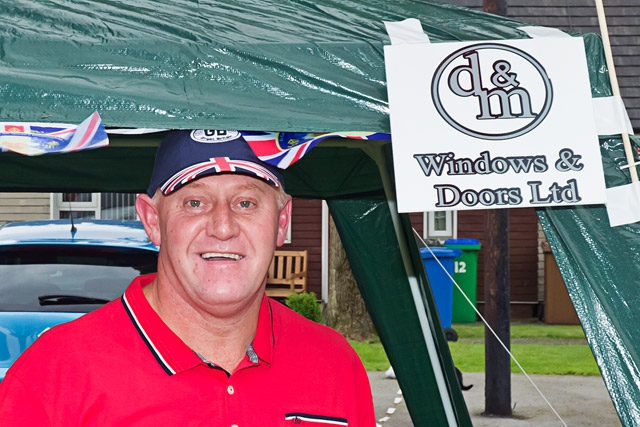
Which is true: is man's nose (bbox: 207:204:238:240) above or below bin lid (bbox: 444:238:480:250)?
below

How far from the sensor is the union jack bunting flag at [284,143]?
107 inches

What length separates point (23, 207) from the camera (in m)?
15.4

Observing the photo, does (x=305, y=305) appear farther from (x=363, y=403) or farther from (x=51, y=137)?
(x=51, y=137)

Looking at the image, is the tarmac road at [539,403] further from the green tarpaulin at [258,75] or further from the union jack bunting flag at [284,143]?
the union jack bunting flag at [284,143]

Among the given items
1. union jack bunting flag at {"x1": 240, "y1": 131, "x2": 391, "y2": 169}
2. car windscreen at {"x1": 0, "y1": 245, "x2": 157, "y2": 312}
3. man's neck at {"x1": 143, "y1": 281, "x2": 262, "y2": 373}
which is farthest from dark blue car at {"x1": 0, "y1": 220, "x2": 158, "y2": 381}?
man's neck at {"x1": 143, "y1": 281, "x2": 262, "y2": 373}

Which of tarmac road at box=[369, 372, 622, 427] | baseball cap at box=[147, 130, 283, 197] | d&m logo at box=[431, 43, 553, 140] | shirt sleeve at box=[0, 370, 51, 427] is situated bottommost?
tarmac road at box=[369, 372, 622, 427]

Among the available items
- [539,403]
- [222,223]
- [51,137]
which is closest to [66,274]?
[51,137]

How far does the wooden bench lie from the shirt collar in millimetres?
11982

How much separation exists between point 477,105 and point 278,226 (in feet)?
2.36

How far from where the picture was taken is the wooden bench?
1484 cm

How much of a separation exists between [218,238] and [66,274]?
3541mm

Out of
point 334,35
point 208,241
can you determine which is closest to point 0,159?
point 334,35

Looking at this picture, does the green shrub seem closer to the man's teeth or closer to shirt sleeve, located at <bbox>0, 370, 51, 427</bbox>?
the man's teeth

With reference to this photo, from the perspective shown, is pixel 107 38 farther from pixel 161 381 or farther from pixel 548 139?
pixel 548 139
